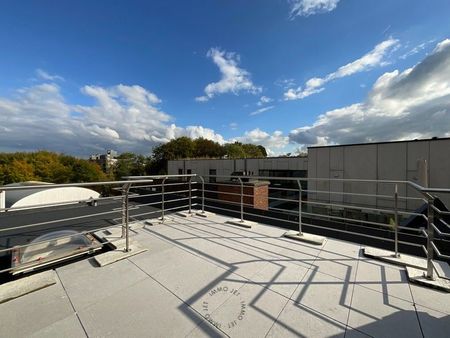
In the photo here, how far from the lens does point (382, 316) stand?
56.6 inches

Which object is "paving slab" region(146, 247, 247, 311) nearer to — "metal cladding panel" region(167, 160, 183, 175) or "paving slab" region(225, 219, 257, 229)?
"paving slab" region(225, 219, 257, 229)

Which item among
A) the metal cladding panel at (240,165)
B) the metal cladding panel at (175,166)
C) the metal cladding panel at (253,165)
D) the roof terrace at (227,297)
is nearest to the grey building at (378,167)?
the roof terrace at (227,297)

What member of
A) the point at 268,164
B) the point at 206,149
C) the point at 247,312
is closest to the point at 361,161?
the point at 268,164

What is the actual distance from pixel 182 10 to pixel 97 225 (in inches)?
273

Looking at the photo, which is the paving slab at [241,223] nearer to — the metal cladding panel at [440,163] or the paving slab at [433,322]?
the paving slab at [433,322]

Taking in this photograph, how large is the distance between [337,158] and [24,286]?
10.8m

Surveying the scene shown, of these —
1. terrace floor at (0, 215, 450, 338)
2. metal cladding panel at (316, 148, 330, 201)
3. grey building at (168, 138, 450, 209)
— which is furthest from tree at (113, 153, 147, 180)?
terrace floor at (0, 215, 450, 338)

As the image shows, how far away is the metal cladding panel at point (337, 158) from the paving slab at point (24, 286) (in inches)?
415

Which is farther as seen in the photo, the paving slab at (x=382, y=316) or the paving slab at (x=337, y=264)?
the paving slab at (x=337, y=264)

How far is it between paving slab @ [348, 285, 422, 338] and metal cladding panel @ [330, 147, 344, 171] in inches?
356

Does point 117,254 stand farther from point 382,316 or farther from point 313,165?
point 313,165

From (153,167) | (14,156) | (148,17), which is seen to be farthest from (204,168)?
(14,156)

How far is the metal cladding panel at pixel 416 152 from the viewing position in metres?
7.78

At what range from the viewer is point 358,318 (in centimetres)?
142
